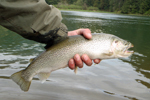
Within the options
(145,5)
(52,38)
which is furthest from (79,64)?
(145,5)

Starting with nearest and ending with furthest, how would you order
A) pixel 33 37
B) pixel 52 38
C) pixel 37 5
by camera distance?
1. pixel 37 5
2. pixel 33 37
3. pixel 52 38

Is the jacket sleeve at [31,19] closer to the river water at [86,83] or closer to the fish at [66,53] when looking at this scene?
the fish at [66,53]

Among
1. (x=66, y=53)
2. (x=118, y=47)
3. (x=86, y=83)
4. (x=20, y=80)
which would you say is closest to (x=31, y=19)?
(x=66, y=53)

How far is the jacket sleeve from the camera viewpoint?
2.34m

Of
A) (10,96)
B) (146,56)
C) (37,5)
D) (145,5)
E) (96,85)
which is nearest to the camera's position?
(37,5)

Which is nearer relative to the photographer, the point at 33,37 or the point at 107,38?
the point at 33,37

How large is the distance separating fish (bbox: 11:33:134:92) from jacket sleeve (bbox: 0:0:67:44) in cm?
28

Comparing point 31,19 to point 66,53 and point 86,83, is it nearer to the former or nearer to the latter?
point 66,53

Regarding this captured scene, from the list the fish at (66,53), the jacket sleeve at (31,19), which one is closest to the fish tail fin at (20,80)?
the fish at (66,53)

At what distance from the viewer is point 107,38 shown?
2.99 metres

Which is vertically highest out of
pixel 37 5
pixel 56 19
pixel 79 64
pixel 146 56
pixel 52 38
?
pixel 37 5

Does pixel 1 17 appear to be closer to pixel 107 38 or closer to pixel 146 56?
pixel 107 38

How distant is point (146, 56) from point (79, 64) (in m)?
7.59

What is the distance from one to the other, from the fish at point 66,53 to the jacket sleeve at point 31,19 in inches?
11.0
